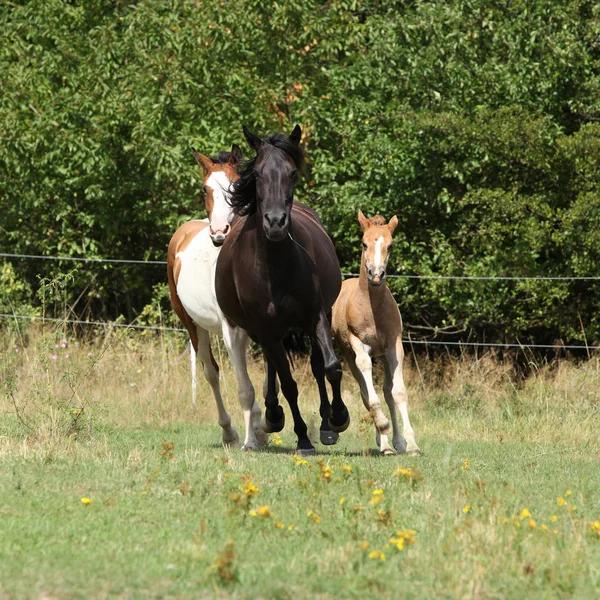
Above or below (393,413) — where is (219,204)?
above

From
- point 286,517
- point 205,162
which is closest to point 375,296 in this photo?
point 205,162

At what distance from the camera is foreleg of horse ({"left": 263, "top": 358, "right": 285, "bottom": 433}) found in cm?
923

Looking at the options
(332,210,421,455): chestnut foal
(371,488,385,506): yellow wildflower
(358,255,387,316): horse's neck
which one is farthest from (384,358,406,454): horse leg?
(371,488,385,506): yellow wildflower

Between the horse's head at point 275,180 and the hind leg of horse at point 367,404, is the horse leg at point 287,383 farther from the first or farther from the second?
the horse's head at point 275,180

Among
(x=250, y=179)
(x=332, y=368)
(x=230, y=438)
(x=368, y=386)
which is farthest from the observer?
(x=230, y=438)

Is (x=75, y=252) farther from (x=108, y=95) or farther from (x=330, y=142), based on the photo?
(x=330, y=142)

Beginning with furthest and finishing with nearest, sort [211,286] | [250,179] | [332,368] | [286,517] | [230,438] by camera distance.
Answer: [230,438] → [211,286] → [250,179] → [332,368] → [286,517]

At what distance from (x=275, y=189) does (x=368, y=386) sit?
2.24 meters

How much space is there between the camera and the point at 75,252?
17.4 m

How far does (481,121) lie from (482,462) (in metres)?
6.57

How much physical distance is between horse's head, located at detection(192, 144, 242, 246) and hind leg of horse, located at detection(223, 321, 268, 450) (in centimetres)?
86

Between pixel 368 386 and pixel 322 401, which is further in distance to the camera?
pixel 368 386

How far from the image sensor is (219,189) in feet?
31.4

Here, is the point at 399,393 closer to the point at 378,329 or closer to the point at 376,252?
the point at 378,329
